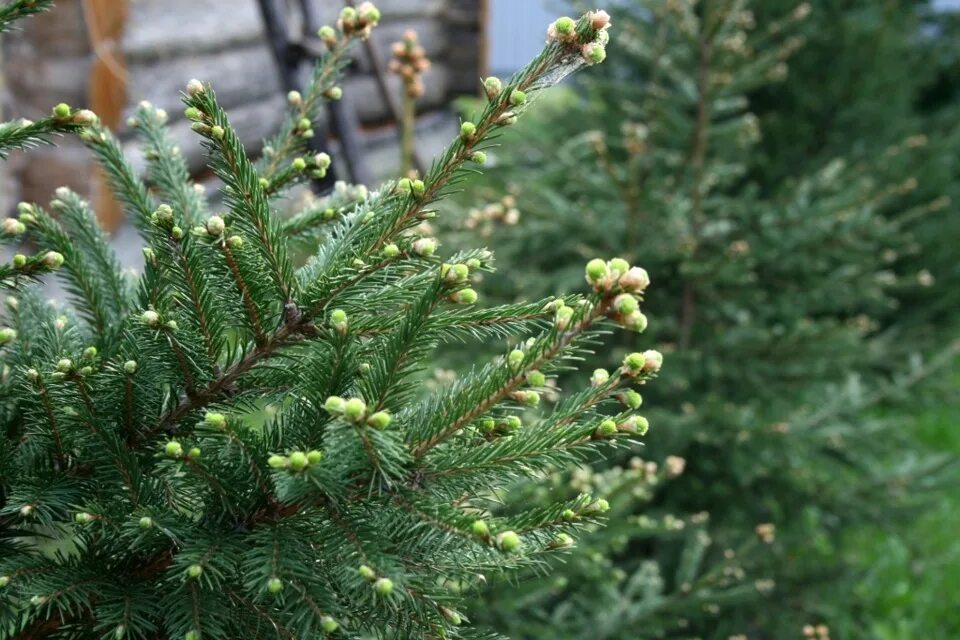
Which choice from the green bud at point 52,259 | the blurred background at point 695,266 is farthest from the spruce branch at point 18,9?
the blurred background at point 695,266

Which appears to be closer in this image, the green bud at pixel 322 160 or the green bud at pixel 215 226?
the green bud at pixel 215 226

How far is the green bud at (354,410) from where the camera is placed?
0.60m

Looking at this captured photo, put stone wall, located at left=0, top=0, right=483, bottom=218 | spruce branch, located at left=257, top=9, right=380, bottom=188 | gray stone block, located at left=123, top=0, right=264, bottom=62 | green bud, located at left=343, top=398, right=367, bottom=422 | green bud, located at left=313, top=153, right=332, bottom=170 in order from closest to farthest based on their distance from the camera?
green bud, located at left=343, top=398, right=367, bottom=422 → green bud, located at left=313, top=153, right=332, bottom=170 → spruce branch, located at left=257, top=9, right=380, bottom=188 → stone wall, located at left=0, top=0, right=483, bottom=218 → gray stone block, located at left=123, top=0, right=264, bottom=62

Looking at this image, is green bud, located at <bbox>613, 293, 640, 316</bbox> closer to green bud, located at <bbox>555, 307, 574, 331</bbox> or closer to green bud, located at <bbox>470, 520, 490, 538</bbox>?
green bud, located at <bbox>555, 307, 574, 331</bbox>

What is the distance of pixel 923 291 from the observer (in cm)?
421

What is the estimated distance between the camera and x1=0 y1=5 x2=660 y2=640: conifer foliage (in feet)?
2.19

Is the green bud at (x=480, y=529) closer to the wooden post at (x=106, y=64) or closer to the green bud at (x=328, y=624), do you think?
the green bud at (x=328, y=624)

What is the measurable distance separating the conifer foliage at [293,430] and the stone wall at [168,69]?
2.12 m

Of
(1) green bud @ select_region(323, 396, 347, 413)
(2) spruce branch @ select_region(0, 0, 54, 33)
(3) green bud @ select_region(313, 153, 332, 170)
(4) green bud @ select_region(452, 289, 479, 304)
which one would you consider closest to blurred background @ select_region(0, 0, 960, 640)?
(3) green bud @ select_region(313, 153, 332, 170)

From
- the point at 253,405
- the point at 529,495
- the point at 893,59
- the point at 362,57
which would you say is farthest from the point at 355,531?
the point at 893,59

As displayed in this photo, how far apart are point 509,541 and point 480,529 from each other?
0.03m

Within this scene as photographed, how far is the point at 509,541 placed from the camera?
615 mm

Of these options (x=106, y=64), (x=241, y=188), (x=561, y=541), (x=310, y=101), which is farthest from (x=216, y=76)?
(x=561, y=541)

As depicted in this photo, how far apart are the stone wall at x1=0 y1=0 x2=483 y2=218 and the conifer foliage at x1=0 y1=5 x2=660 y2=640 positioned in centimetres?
212
